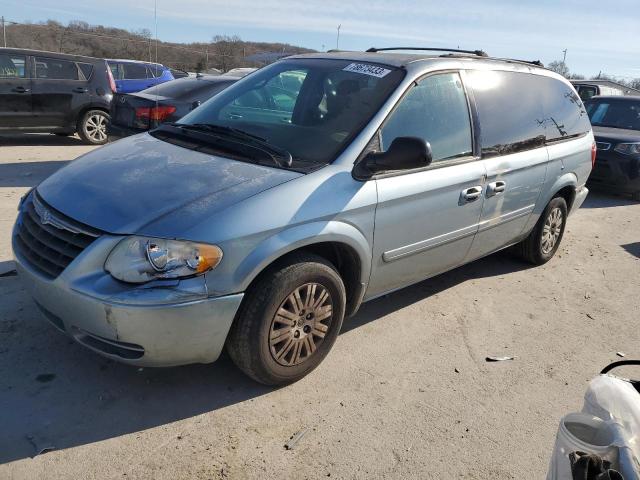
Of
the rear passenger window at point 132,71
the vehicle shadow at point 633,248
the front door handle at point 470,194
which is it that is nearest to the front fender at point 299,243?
the front door handle at point 470,194

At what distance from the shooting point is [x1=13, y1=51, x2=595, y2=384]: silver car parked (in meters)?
2.61

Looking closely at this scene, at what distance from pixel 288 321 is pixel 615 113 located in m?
9.83

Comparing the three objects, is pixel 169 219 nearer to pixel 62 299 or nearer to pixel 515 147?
pixel 62 299

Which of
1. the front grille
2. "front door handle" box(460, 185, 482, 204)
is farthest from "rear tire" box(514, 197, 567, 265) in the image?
the front grille

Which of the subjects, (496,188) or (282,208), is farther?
(496,188)

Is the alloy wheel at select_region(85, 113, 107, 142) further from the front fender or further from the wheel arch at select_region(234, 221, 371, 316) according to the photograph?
the front fender

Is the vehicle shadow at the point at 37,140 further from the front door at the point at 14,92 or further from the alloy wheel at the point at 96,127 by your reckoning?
the front door at the point at 14,92

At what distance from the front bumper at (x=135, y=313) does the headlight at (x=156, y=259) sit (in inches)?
1.6

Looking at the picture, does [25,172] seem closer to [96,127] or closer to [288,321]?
[96,127]

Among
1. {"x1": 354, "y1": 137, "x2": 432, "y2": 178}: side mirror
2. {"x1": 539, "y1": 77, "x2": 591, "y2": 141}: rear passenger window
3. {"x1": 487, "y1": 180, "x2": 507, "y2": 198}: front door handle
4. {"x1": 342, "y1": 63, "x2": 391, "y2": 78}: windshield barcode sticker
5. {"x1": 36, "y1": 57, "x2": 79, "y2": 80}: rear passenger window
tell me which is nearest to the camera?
{"x1": 354, "y1": 137, "x2": 432, "y2": 178}: side mirror

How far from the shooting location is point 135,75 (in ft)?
56.3

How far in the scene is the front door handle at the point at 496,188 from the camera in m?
4.07

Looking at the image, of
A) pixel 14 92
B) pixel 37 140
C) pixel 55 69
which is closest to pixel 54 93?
pixel 55 69

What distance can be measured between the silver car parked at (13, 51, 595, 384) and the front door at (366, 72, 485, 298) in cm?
1
